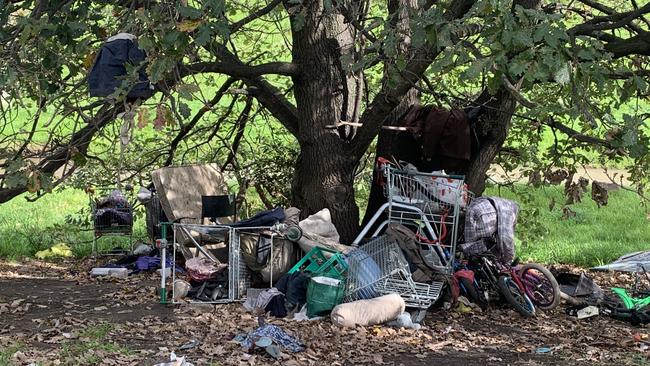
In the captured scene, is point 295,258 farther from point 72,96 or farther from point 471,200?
point 72,96

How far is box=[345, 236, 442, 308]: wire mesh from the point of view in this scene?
8305 mm

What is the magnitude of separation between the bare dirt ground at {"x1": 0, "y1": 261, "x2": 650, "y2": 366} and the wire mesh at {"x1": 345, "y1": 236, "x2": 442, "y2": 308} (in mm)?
253

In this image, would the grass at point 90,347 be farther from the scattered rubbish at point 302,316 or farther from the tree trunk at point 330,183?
the tree trunk at point 330,183

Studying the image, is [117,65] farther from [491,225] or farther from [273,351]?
[491,225]

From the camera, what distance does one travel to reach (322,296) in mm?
8109

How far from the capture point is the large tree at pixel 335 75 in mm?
6246

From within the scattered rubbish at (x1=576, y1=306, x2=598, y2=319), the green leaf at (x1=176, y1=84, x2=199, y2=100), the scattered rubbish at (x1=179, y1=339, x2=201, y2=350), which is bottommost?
the scattered rubbish at (x1=179, y1=339, x2=201, y2=350)

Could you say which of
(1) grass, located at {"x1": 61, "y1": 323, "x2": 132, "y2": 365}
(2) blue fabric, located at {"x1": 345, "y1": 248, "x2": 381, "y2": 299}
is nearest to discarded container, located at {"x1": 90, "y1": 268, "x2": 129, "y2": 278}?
(1) grass, located at {"x1": 61, "y1": 323, "x2": 132, "y2": 365}

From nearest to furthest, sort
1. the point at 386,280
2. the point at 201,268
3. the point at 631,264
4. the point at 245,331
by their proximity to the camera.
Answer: the point at 245,331
the point at 386,280
the point at 201,268
the point at 631,264

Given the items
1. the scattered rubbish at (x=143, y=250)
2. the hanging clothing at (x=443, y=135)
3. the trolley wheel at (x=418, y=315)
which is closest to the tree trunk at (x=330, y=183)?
the hanging clothing at (x=443, y=135)

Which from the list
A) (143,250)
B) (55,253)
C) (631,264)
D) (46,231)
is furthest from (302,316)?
(46,231)

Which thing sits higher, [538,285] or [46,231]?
[46,231]

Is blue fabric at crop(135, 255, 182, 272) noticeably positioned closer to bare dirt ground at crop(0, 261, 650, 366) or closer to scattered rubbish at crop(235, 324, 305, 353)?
bare dirt ground at crop(0, 261, 650, 366)

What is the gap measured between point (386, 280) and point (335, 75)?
8.06 feet
